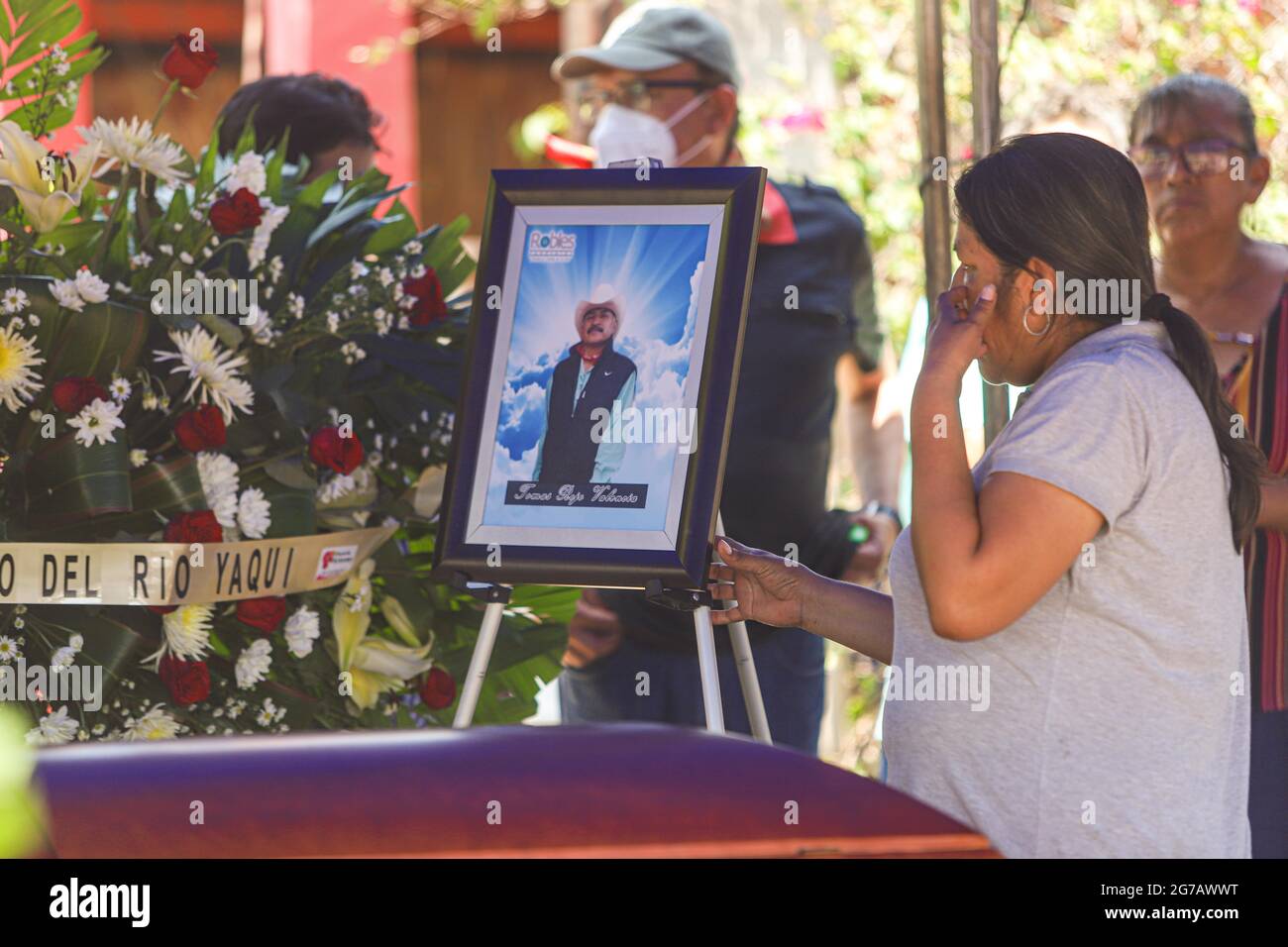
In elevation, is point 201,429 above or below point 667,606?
above

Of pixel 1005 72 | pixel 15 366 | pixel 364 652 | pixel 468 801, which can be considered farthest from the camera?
pixel 1005 72

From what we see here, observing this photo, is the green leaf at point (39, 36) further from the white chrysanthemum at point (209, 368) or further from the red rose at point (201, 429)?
the red rose at point (201, 429)

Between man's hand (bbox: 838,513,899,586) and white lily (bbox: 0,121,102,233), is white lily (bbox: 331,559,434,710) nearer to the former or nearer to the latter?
white lily (bbox: 0,121,102,233)

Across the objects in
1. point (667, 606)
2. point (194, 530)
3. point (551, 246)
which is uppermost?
point (551, 246)

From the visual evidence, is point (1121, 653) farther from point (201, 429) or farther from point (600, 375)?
point (201, 429)

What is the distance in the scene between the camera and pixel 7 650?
7.49 feet

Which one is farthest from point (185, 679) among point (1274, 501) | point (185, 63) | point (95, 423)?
point (1274, 501)

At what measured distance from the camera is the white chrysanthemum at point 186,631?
240 cm

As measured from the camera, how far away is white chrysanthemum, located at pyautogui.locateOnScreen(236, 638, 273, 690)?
2.48 metres

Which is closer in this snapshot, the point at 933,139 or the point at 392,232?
the point at 392,232

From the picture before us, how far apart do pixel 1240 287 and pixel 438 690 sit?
1.73 metres

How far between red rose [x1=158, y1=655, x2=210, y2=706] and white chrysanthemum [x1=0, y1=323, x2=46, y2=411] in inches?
17.9

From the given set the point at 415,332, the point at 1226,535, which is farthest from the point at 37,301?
the point at 1226,535

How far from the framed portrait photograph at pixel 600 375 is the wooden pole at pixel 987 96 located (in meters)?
0.86
